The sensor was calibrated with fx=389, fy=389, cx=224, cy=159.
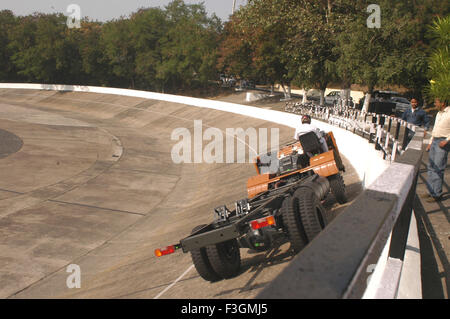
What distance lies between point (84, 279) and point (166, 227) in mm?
3722

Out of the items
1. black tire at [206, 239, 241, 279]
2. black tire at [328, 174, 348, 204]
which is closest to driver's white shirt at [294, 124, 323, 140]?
black tire at [328, 174, 348, 204]

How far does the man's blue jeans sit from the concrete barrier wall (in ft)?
3.75

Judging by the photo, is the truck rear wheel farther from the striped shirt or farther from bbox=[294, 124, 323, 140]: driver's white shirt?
bbox=[294, 124, 323, 140]: driver's white shirt

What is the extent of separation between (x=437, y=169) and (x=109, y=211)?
12.0 meters

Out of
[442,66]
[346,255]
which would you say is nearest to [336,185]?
[442,66]

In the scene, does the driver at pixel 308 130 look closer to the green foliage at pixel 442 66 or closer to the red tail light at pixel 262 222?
the green foliage at pixel 442 66

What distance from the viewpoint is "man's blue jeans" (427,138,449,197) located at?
6871 millimetres

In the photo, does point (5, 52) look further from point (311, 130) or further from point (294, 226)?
point (294, 226)

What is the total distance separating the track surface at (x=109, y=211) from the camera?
786cm

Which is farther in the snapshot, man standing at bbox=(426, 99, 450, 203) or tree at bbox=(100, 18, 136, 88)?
tree at bbox=(100, 18, 136, 88)

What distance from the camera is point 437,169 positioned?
689 cm

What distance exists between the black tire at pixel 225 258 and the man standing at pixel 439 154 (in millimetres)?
3644

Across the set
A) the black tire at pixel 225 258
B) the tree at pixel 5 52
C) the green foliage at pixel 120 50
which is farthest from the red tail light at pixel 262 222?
the tree at pixel 5 52
